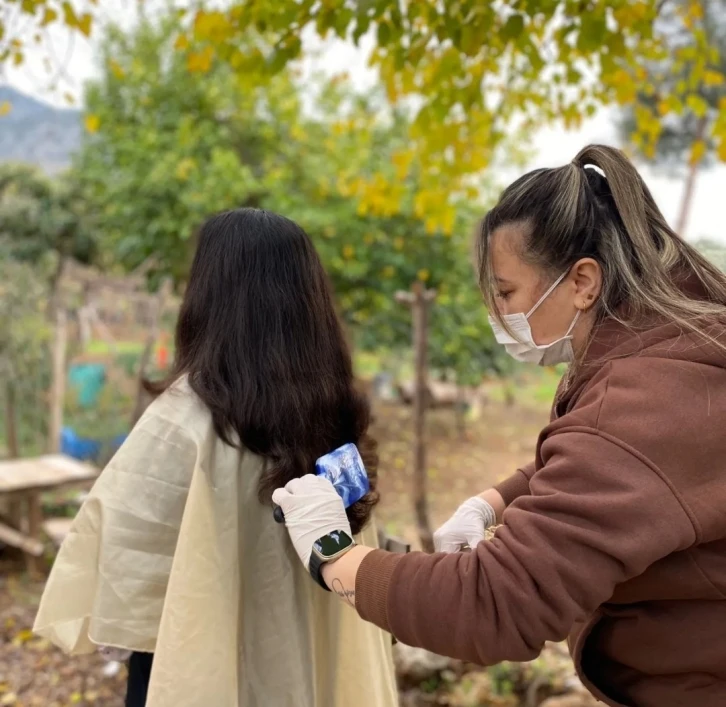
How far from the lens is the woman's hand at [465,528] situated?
150 centimetres

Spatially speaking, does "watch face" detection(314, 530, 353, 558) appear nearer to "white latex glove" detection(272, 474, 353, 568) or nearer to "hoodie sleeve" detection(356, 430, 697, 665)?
"white latex glove" detection(272, 474, 353, 568)

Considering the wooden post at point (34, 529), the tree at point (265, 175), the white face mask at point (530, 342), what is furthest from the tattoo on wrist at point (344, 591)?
the tree at point (265, 175)

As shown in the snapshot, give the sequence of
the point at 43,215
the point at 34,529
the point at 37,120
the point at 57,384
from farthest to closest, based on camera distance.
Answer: the point at 43,215, the point at 37,120, the point at 57,384, the point at 34,529

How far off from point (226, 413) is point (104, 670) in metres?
2.86

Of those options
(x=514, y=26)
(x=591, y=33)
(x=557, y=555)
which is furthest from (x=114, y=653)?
(x=591, y=33)

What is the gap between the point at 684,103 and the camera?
15.7 ft

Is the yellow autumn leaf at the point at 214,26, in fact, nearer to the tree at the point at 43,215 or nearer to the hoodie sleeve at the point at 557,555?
the hoodie sleeve at the point at 557,555

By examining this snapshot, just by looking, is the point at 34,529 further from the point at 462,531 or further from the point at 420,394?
the point at 462,531

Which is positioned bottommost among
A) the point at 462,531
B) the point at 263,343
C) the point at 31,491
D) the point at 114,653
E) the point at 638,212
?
the point at 31,491

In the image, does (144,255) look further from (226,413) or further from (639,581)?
(639,581)

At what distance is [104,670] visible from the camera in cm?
369

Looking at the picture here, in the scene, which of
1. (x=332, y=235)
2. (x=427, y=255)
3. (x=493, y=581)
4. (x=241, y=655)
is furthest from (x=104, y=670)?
(x=427, y=255)

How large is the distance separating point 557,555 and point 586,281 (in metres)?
0.48

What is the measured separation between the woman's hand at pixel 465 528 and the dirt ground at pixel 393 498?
2663mm
